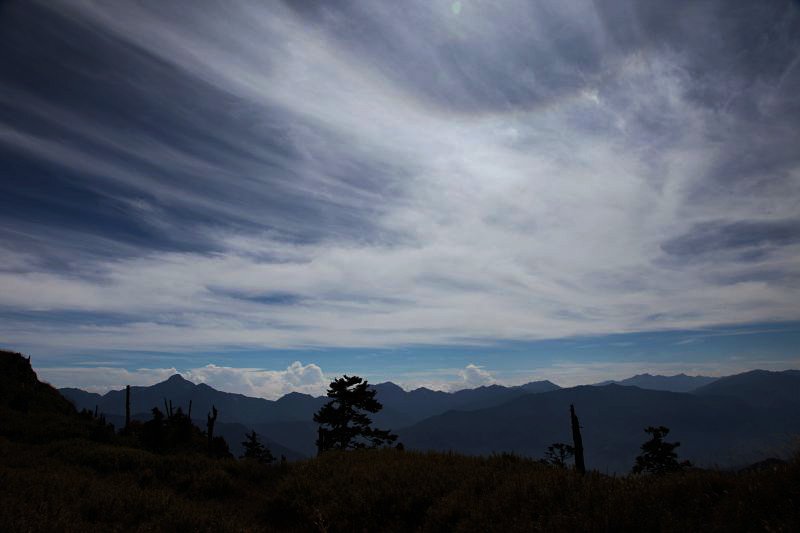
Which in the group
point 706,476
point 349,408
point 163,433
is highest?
point 706,476

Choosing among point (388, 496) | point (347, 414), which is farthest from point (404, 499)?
point (347, 414)

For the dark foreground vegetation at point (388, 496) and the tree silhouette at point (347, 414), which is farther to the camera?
the tree silhouette at point (347, 414)

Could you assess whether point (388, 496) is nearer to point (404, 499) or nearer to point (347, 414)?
point (404, 499)

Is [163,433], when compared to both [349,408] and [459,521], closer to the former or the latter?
[349,408]

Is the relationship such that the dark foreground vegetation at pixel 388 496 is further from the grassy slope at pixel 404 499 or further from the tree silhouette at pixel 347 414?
the tree silhouette at pixel 347 414

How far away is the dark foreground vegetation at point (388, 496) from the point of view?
6.72 meters

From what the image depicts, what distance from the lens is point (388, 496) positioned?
11.2 metres

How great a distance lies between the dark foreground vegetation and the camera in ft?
22.0

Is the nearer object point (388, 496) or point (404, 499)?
point (404, 499)

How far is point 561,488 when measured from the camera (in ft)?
29.3

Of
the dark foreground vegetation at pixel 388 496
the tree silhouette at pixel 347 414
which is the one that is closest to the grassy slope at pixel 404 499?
the dark foreground vegetation at pixel 388 496

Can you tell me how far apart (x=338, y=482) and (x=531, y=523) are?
23.2 ft

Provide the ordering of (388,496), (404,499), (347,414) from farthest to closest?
(347,414), (388,496), (404,499)

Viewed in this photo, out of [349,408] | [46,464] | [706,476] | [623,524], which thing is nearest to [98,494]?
[46,464]
